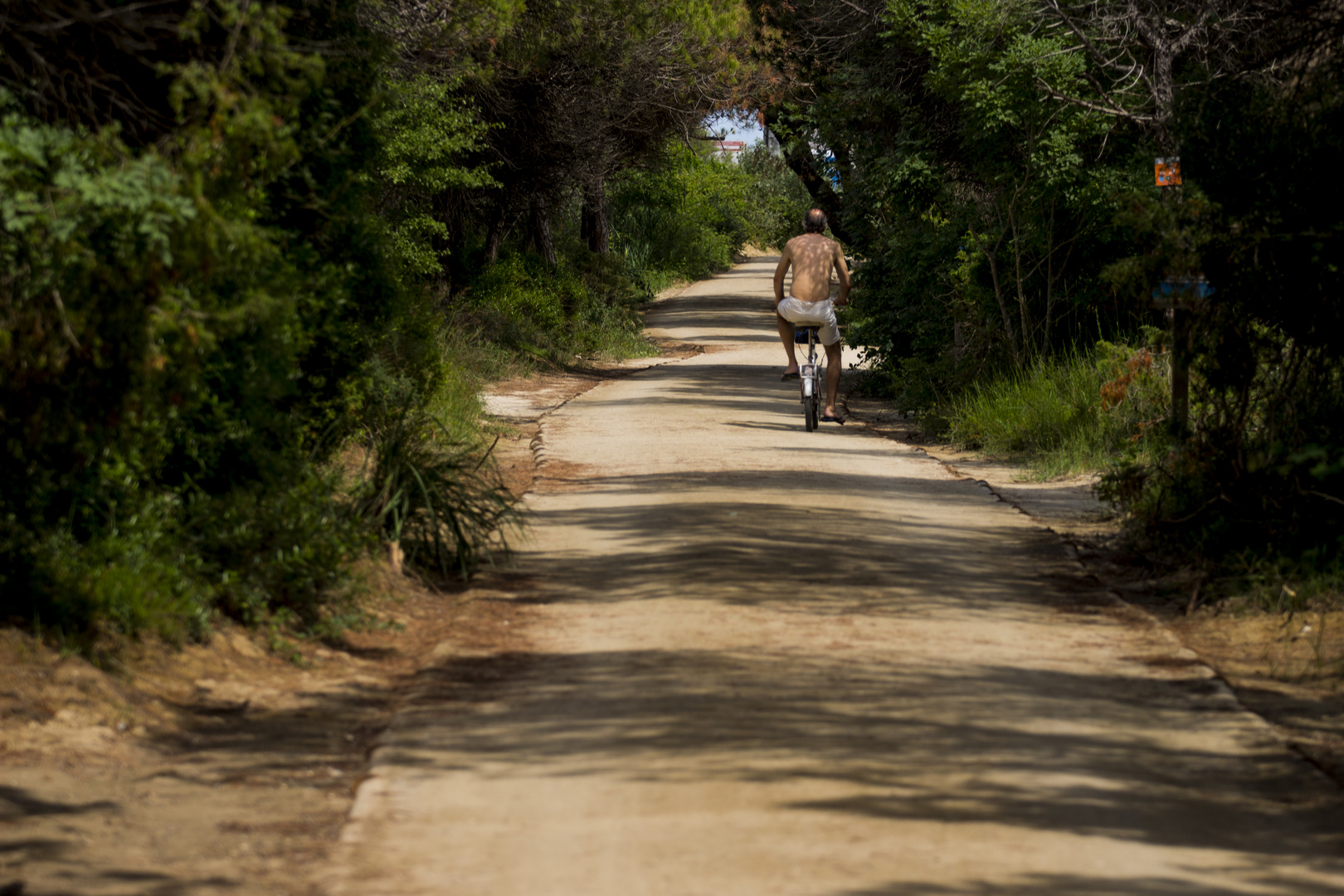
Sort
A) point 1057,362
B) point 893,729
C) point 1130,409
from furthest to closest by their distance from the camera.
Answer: point 1057,362
point 1130,409
point 893,729

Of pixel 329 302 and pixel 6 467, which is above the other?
pixel 329 302

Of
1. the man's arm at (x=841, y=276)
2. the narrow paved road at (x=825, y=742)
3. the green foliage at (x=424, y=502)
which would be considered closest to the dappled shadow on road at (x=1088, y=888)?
the narrow paved road at (x=825, y=742)

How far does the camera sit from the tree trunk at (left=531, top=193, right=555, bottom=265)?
94.3 ft

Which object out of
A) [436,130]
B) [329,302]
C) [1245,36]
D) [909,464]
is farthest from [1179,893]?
[436,130]

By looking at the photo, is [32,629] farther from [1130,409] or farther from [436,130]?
[436,130]

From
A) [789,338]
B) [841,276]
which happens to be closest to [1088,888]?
[841,276]

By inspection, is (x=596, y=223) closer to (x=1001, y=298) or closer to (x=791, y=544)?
(x=1001, y=298)

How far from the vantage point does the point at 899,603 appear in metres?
7.71

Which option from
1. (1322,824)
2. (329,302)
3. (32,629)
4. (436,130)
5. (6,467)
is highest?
(436,130)

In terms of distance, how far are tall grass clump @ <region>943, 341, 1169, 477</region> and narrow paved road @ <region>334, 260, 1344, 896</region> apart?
3.13 metres

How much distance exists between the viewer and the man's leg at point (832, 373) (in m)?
15.4

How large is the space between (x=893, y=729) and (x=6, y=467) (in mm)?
3424

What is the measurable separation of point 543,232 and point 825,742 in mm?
24609

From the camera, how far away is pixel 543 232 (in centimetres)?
2936
